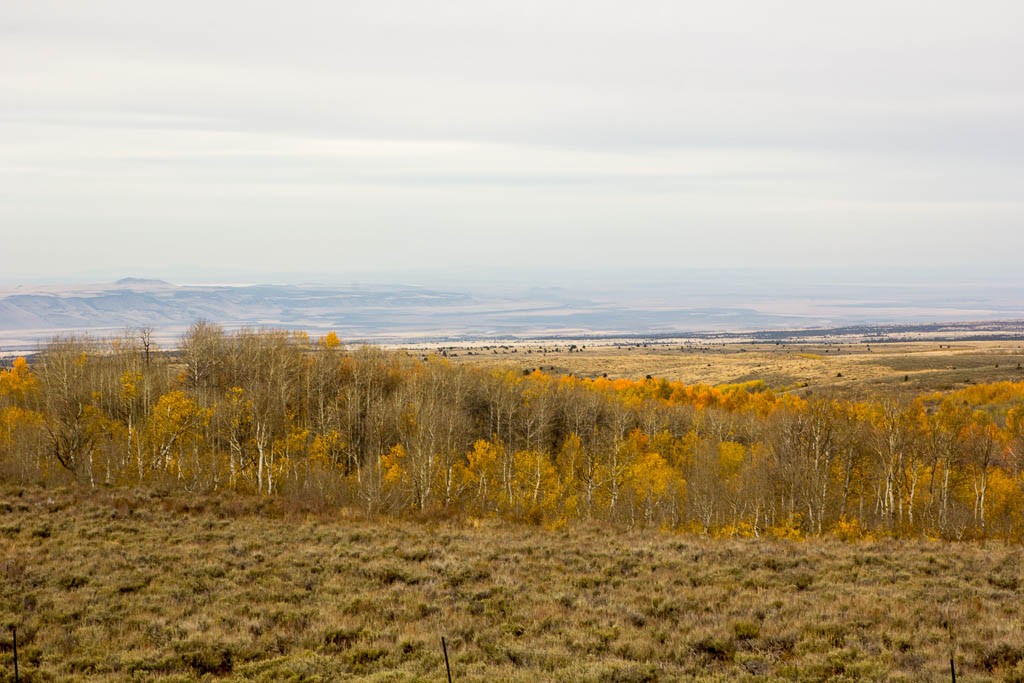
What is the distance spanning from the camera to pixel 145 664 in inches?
507

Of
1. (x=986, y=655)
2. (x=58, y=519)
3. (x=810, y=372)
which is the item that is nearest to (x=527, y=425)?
(x=58, y=519)

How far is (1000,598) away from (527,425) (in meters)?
58.8

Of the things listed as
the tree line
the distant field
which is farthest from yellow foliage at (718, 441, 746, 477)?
the distant field

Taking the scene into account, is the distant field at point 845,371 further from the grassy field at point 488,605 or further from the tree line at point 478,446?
the grassy field at point 488,605

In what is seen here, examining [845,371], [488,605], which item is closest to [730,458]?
[488,605]

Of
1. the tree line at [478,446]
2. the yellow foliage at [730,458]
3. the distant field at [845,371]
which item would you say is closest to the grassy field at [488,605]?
the tree line at [478,446]

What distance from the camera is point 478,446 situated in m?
64.0

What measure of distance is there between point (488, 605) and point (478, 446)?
157 feet

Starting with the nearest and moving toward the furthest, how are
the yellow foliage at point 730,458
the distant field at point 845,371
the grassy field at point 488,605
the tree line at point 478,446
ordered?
the grassy field at point 488,605 < the tree line at point 478,446 < the yellow foliage at point 730,458 < the distant field at point 845,371

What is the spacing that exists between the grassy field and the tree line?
965 inches

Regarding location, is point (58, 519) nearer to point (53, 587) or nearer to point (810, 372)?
point (53, 587)

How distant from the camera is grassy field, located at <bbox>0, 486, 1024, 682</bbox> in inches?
495

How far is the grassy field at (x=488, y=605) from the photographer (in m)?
12.6

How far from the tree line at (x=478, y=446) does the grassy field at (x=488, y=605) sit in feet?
80.4
